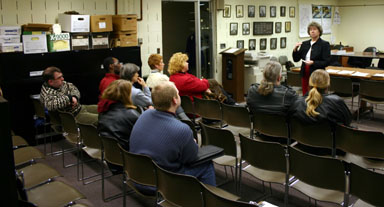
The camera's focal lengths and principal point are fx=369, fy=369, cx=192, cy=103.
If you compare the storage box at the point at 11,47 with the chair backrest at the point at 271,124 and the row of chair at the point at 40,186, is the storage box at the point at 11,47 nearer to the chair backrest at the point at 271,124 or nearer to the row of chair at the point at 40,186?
the row of chair at the point at 40,186

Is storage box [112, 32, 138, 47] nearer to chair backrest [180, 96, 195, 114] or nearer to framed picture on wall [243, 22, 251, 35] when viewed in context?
chair backrest [180, 96, 195, 114]

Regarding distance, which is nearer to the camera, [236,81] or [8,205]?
[8,205]

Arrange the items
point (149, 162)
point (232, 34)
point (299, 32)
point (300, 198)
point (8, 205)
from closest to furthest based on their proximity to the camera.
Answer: point (8, 205), point (149, 162), point (300, 198), point (232, 34), point (299, 32)

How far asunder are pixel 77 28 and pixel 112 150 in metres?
3.36

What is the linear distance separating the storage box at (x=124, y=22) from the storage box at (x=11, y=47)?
5.84 feet

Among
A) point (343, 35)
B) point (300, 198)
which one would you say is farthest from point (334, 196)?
point (343, 35)

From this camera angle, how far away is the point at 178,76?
5402 mm

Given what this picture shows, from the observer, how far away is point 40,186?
10.3 ft

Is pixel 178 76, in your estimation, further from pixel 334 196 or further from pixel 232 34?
pixel 232 34

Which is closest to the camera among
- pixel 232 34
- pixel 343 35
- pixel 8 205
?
pixel 8 205

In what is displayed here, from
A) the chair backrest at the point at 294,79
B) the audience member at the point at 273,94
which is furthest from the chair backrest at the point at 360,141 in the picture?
the chair backrest at the point at 294,79

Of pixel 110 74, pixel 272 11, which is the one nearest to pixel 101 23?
pixel 110 74

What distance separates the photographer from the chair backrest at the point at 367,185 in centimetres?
249

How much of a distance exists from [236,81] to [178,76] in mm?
3462
